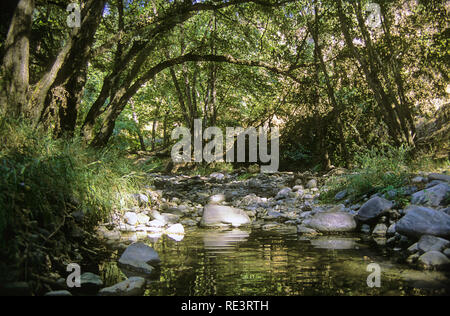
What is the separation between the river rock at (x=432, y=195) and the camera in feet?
11.5

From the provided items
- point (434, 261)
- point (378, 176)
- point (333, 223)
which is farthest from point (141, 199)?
point (434, 261)

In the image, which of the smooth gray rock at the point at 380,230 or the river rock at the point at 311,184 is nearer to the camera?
the smooth gray rock at the point at 380,230

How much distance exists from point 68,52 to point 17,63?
2.97 ft

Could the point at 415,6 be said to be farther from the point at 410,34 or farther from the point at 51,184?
the point at 51,184

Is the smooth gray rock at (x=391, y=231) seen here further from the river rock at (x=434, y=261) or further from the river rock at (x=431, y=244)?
the river rock at (x=434, y=261)

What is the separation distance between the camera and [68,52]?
4.50m

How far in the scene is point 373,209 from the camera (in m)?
Answer: 3.70

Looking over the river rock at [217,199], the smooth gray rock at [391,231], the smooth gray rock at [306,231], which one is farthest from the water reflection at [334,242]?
the river rock at [217,199]

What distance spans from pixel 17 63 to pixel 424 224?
4.60m

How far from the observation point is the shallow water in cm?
191

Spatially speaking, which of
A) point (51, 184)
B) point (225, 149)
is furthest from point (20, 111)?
point (225, 149)

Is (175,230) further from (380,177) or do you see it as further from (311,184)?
(311,184)

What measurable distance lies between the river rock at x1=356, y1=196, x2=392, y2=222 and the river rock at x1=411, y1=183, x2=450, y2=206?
0.31 m

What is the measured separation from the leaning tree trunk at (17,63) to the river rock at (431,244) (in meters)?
4.19
